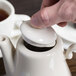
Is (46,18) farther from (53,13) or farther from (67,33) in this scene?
(67,33)

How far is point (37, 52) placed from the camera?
1.24 feet

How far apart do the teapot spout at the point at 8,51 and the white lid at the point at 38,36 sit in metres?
0.04

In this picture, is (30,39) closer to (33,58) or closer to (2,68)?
(33,58)

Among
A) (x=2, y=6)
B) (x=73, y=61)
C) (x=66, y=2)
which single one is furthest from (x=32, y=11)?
(x=66, y=2)

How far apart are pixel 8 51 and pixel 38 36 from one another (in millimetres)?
77

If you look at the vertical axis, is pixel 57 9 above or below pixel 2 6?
above

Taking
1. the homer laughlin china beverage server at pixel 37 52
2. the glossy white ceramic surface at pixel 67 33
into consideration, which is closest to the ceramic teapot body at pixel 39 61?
the homer laughlin china beverage server at pixel 37 52

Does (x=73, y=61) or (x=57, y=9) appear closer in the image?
(x=57, y=9)

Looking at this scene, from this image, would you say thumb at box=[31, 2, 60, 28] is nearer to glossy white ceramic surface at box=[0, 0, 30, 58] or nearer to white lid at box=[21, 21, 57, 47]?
white lid at box=[21, 21, 57, 47]

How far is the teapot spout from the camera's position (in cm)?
40

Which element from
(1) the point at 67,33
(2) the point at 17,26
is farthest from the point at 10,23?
(1) the point at 67,33

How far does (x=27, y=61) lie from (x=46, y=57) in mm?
35

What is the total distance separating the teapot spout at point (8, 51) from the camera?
1.32ft

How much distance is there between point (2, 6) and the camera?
2.15 ft
